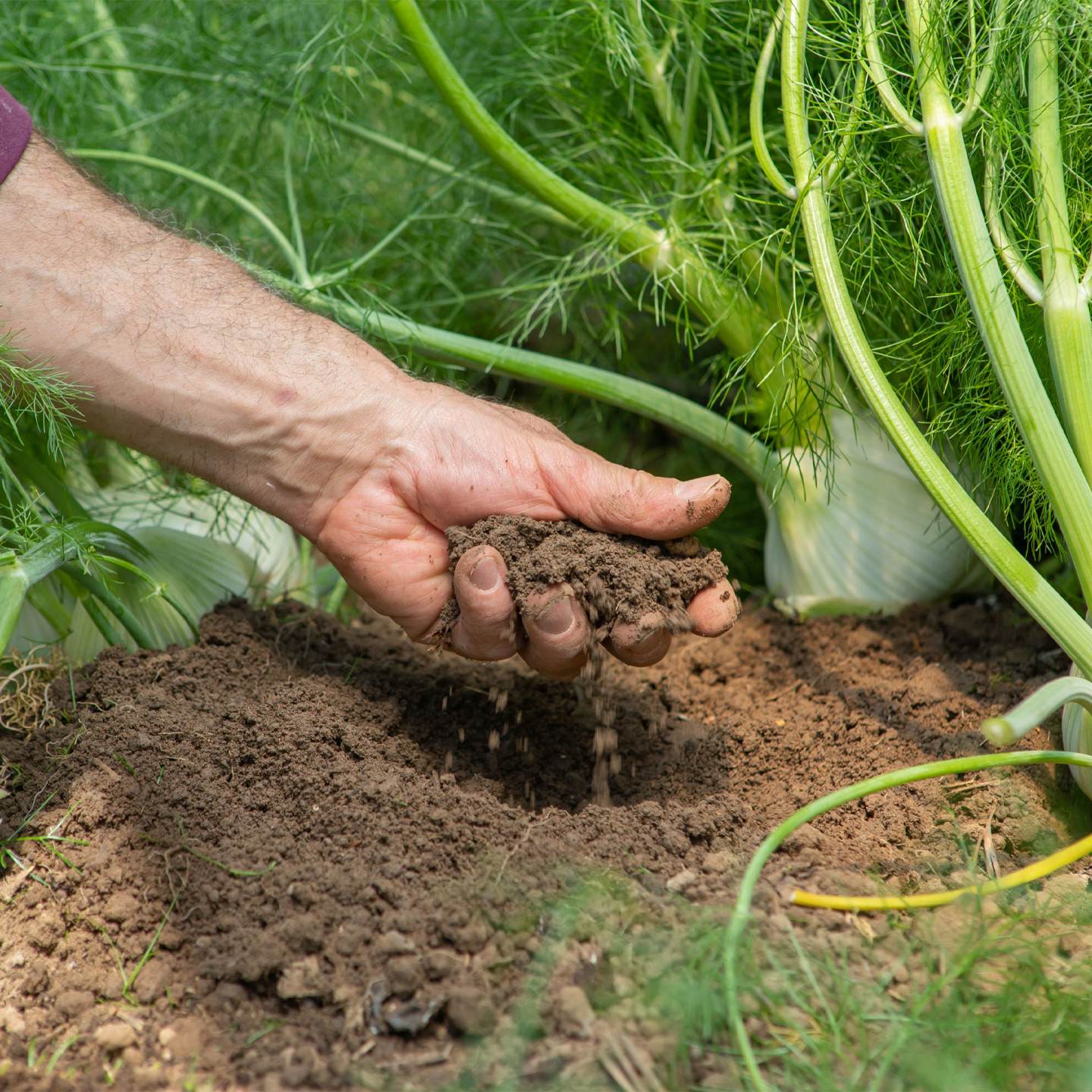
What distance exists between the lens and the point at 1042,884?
136 cm

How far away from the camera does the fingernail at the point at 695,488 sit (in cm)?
162

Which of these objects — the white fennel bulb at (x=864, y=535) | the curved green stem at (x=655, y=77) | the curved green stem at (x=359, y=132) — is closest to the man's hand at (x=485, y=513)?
the white fennel bulb at (x=864, y=535)

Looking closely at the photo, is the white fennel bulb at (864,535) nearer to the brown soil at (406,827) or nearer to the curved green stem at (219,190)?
the brown soil at (406,827)

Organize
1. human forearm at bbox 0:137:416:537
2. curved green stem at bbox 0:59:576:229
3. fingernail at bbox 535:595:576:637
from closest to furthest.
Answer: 1. fingernail at bbox 535:595:576:637
2. human forearm at bbox 0:137:416:537
3. curved green stem at bbox 0:59:576:229

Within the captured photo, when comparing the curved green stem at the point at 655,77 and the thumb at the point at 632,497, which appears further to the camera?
the curved green stem at the point at 655,77

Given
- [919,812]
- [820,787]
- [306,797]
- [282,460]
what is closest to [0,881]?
[306,797]

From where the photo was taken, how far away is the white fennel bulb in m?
2.19

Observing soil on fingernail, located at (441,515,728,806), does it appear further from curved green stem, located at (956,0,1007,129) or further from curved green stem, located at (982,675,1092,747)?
curved green stem, located at (956,0,1007,129)

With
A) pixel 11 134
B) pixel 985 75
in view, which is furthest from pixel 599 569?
pixel 11 134

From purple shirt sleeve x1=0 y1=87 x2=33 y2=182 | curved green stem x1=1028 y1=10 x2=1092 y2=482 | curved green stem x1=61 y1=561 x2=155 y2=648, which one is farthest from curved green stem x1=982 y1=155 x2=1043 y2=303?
purple shirt sleeve x1=0 y1=87 x2=33 y2=182

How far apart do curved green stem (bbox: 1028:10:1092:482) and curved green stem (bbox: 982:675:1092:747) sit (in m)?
0.38

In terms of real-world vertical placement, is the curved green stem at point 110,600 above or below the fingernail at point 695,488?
below

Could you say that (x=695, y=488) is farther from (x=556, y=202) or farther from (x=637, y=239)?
(x=556, y=202)

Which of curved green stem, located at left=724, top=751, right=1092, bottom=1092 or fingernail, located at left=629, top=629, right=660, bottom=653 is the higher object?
curved green stem, located at left=724, top=751, right=1092, bottom=1092
